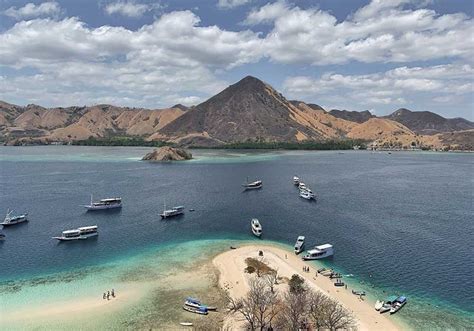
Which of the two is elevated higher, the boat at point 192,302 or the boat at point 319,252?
the boat at point 319,252

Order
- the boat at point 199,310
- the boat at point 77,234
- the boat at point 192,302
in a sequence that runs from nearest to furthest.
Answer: the boat at point 199,310
the boat at point 192,302
the boat at point 77,234

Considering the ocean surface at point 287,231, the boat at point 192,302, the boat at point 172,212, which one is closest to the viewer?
the boat at point 192,302

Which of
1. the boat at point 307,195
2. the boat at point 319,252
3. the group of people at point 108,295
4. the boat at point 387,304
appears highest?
the boat at point 307,195

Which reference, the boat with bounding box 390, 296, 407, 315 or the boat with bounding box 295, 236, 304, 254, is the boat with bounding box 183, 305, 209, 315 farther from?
the boat with bounding box 295, 236, 304, 254

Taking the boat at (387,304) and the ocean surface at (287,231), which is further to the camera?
the ocean surface at (287,231)

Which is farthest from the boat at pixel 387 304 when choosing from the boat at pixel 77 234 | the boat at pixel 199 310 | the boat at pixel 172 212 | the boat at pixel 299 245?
the boat at pixel 172 212

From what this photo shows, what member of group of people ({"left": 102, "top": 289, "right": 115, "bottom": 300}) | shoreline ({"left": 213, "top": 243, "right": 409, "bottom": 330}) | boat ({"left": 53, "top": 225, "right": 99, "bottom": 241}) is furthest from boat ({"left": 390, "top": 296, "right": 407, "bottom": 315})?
boat ({"left": 53, "top": 225, "right": 99, "bottom": 241})

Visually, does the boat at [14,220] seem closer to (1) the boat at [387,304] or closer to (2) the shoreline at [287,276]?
(2) the shoreline at [287,276]
